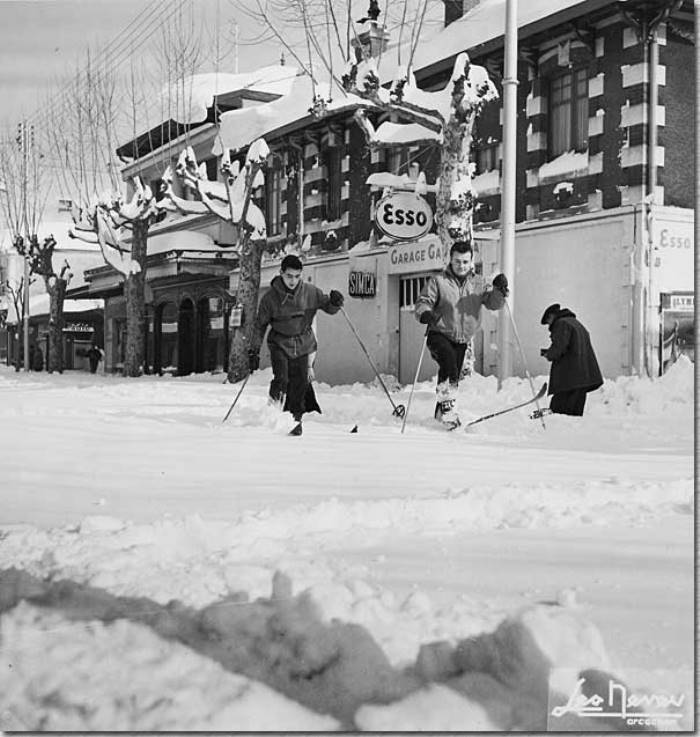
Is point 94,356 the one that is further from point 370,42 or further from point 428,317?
point 428,317

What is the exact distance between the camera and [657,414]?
24.2ft

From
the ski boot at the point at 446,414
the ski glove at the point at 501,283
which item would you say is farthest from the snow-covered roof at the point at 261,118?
the ski boot at the point at 446,414

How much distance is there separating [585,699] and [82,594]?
1525 millimetres

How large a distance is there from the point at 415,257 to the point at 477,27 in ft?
14.0

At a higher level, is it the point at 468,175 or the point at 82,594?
the point at 468,175

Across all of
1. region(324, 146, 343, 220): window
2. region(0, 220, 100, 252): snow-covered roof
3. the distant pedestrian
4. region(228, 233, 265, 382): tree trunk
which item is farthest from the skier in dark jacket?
the distant pedestrian

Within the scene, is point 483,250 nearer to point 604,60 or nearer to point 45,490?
point 604,60

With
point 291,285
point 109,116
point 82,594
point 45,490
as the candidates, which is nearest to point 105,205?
point 109,116

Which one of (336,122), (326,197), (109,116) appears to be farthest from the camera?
(326,197)

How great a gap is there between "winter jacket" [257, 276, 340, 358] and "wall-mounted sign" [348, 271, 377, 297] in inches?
412

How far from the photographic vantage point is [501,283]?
7594mm

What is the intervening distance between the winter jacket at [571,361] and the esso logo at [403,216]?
6.35 meters

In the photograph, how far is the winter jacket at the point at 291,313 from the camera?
774 cm

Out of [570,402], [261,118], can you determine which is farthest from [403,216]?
[261,118]
